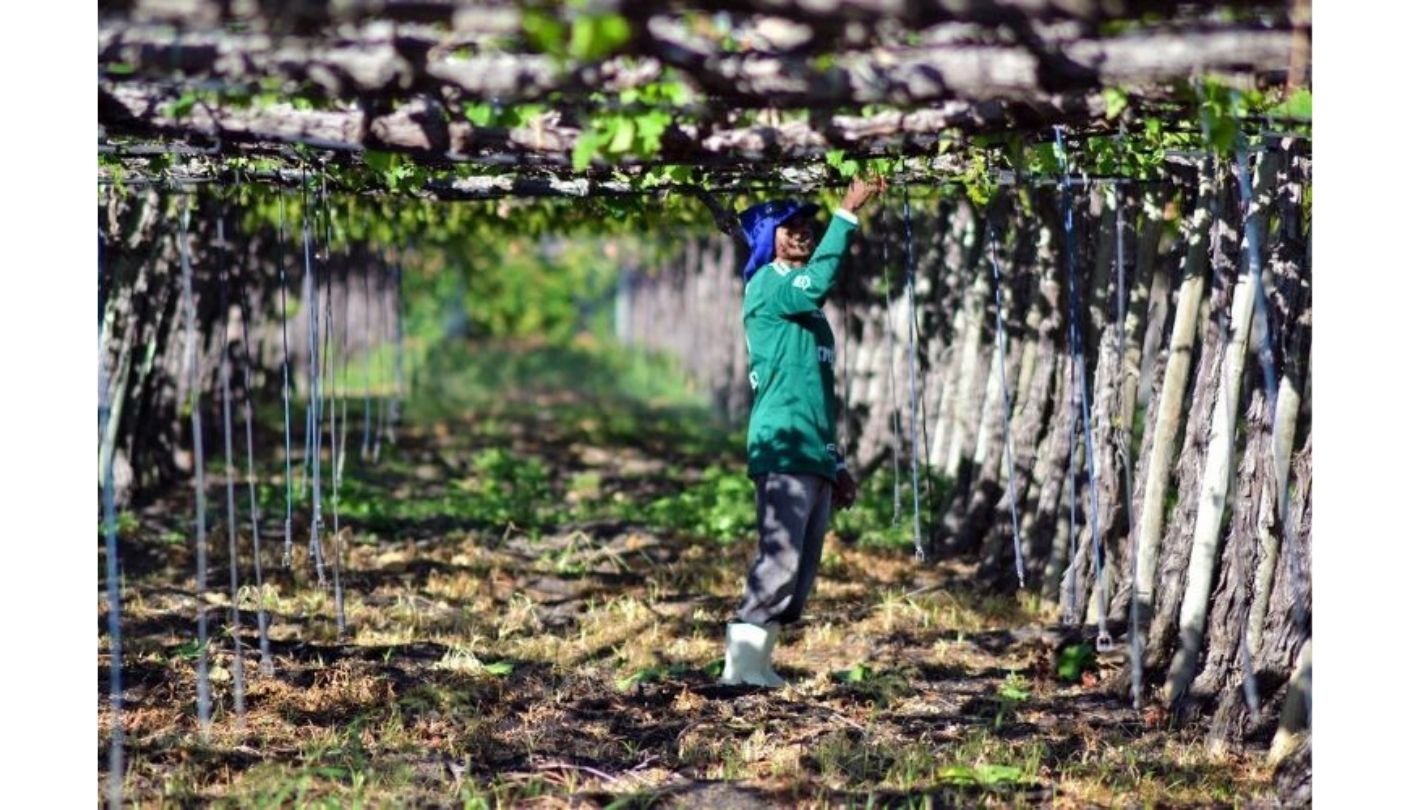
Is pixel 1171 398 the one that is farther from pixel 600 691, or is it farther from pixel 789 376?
pixel 600 691

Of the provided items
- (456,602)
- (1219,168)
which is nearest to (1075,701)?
(1219,168)

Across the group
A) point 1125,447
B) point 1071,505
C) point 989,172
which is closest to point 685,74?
point 989,172

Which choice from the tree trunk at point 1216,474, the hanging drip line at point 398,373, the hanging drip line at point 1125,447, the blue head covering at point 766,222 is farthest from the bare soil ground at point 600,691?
the hanging drip line at point 398,373

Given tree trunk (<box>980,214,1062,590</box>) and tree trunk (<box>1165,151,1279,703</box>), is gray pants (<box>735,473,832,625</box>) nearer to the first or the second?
tree trunk (<box>1165,151,1279,703</box>)

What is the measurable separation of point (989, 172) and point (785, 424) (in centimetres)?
156

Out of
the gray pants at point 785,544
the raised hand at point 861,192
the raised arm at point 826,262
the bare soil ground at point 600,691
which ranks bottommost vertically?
the bare soil ground at point 600,691

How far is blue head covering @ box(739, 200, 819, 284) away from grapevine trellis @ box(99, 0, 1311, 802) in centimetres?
19

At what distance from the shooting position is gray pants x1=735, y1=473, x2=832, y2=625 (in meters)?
6.68

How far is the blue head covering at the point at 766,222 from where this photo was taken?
6879mm

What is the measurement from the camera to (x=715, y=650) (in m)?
7.82

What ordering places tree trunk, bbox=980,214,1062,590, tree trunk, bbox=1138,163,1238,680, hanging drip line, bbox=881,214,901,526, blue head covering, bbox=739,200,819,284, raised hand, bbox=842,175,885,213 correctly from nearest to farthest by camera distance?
raised hand, bbox=842,175,885,213, tree trunk, bbox=1138,163,1238,680, blue head covering, bbox=739,200,819,284, hanging drip line, bbox=881,214,901,526, tree trunk, bbox=980,214,1062,590

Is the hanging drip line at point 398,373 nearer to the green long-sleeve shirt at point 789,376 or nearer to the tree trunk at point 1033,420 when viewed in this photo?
the tree trunk at point 1033,420

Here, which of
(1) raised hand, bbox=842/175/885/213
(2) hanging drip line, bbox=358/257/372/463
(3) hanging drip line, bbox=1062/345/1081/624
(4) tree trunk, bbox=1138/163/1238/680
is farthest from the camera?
(2) hanging drip line, bbox=358/257/372/463

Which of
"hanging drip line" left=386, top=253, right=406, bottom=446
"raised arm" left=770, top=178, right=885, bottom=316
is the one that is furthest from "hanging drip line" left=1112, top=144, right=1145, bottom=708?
"hanging drip line" left=386, top=253, right=406, bottom=446
